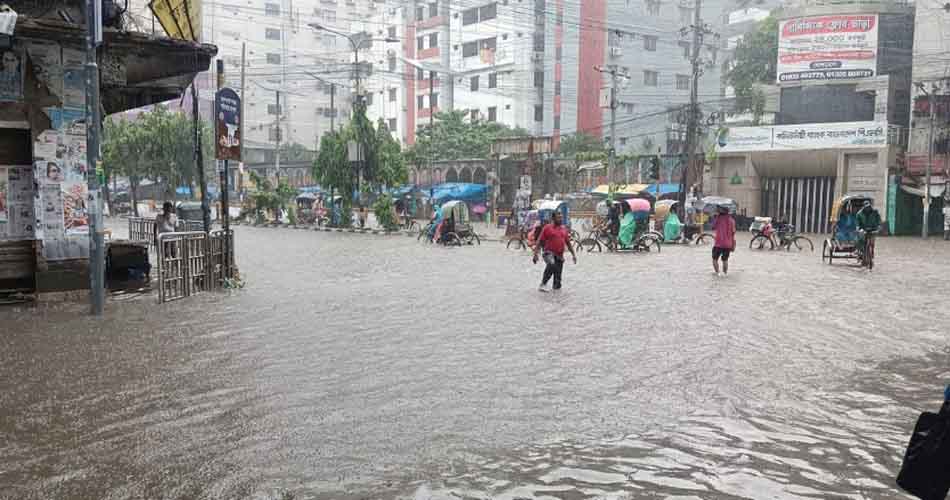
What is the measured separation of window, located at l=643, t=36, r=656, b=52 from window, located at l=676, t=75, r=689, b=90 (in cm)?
384

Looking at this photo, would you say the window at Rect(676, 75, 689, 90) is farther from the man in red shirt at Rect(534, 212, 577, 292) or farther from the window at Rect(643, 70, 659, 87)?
the man in red shirt at Rect(534, 212, 577, 292)

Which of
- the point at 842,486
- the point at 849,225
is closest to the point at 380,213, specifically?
the point at 849,225

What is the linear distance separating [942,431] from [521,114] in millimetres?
56340

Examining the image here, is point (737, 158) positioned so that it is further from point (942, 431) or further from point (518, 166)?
point (942, 431)

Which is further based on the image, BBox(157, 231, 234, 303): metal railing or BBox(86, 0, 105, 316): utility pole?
BBox(157, 231, 234, 303): metal railing

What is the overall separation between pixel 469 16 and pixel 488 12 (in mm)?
2242

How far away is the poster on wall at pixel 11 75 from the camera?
35.5 feet

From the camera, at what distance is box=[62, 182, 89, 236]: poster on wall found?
460 inches

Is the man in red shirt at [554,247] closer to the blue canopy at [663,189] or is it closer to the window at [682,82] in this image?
the blue canopy at [663,189]

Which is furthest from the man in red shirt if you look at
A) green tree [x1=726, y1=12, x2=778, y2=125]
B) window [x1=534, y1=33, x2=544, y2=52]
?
window [x1=534, y1=33, x2=544, y2=52]

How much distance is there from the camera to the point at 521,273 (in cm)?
1716

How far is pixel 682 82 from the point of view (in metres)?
64.1

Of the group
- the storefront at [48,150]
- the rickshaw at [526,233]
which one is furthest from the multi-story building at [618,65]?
the storefront at [48,150]

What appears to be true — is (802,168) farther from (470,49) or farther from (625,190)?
(470,49)
